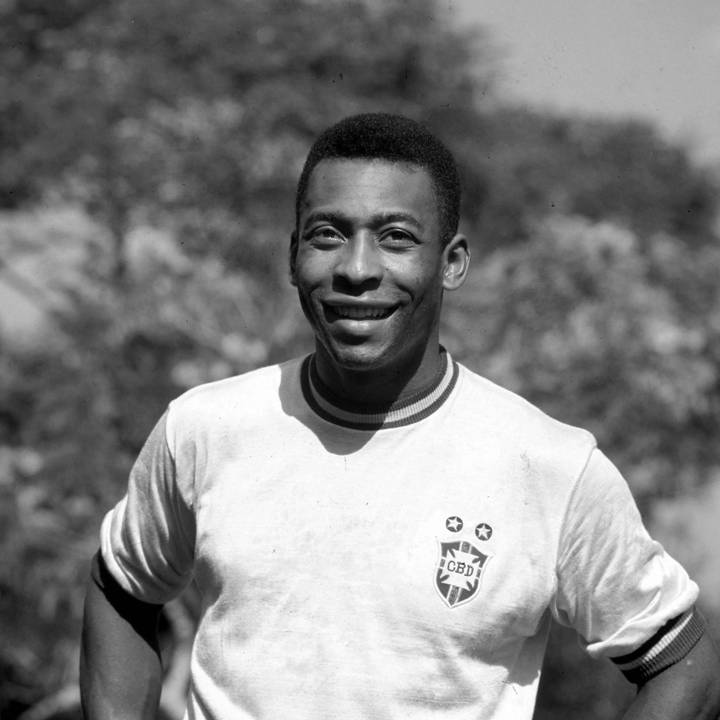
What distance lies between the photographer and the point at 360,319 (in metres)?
→ 3.12

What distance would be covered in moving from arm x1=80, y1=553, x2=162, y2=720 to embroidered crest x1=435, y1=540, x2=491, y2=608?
0.83 metres

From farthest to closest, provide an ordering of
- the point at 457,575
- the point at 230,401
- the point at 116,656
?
the point at 116,656
the point at 230,401
the point at 457,575

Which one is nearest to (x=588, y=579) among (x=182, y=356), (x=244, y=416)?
(x=244, y=416)

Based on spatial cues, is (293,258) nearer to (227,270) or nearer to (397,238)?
(397,238)

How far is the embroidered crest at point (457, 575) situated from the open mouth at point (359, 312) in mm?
505

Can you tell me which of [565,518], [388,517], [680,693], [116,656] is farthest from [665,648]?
[116,656]

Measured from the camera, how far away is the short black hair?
10.6 ft

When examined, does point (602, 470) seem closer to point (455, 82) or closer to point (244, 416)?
point (244, 416)

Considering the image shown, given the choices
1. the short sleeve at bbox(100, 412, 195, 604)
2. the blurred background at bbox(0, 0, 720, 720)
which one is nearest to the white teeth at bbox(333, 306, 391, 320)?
the short sleeve at bbox(100, 412, 195, 604)

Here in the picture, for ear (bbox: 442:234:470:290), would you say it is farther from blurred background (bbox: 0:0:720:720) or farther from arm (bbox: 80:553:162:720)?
blurred background (bbox: 0:0:720:720)

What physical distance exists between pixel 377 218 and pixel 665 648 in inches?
41.8

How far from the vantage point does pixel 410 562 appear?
9.71ft

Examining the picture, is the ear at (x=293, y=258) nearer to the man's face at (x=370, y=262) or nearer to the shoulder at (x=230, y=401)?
the man's face at (x=370, y=262)

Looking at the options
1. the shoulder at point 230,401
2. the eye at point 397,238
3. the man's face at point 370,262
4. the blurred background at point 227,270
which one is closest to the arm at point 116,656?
the shoulder at point 230,401
